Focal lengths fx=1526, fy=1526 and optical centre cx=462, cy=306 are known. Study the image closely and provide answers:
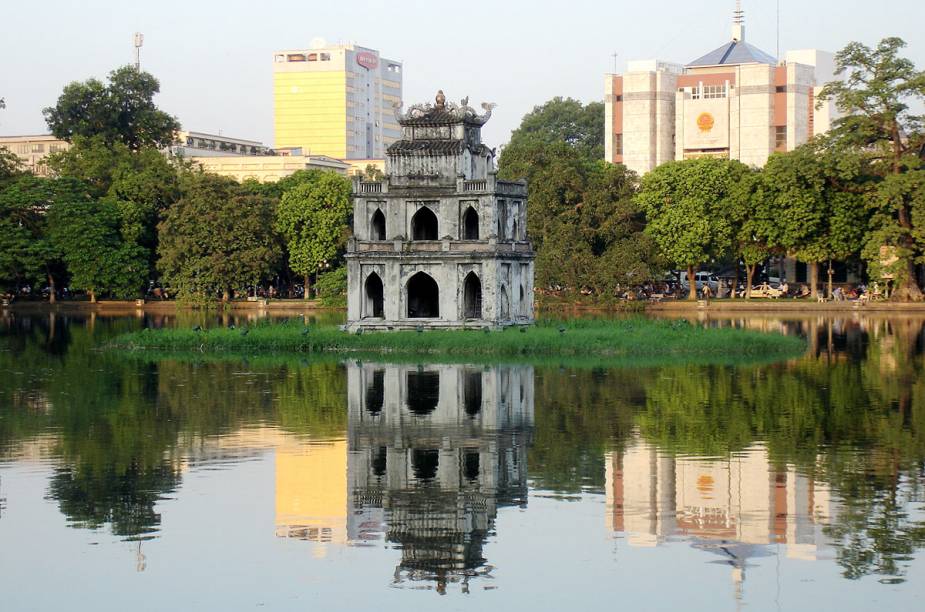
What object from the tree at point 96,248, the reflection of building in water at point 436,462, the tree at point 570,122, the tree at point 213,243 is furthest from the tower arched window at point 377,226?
the tree at point 570,122

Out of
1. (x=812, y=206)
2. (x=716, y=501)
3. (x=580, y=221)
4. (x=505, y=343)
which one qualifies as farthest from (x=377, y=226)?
(x=716, y=501)

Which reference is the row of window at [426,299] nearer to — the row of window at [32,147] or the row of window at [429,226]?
the row of window at [429,226]

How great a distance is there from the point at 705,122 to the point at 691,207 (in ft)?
106

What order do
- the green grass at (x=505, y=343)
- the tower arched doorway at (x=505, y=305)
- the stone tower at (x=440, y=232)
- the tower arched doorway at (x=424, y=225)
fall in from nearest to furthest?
the green grass at (x=505, y=343) < the stone tower at (x=440, y=232) < the tower arched doorway at (x=505, y=305) < the tower arched doorway at (x=424, y=225)

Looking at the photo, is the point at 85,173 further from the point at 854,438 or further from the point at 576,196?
the point at 854,438

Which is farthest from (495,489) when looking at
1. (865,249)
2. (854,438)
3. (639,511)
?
(865,249)

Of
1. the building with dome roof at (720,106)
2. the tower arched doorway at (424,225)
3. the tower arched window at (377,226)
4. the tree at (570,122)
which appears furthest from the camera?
the tree at (570,122)

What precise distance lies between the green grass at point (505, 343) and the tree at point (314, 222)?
41.9 metres

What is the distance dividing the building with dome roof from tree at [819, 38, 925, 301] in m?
30.2

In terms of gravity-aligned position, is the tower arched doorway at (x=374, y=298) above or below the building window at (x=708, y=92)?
below

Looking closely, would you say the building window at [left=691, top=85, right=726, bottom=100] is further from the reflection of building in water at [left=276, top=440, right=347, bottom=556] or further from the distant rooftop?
the reflection of building in water at [left=276, top=440, right=347, bottom=556]

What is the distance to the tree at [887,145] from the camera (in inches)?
3484

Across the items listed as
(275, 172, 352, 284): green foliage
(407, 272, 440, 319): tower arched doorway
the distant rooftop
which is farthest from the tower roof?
(407, 272, 440, 319): tower arched doorway

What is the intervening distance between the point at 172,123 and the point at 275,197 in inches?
932
